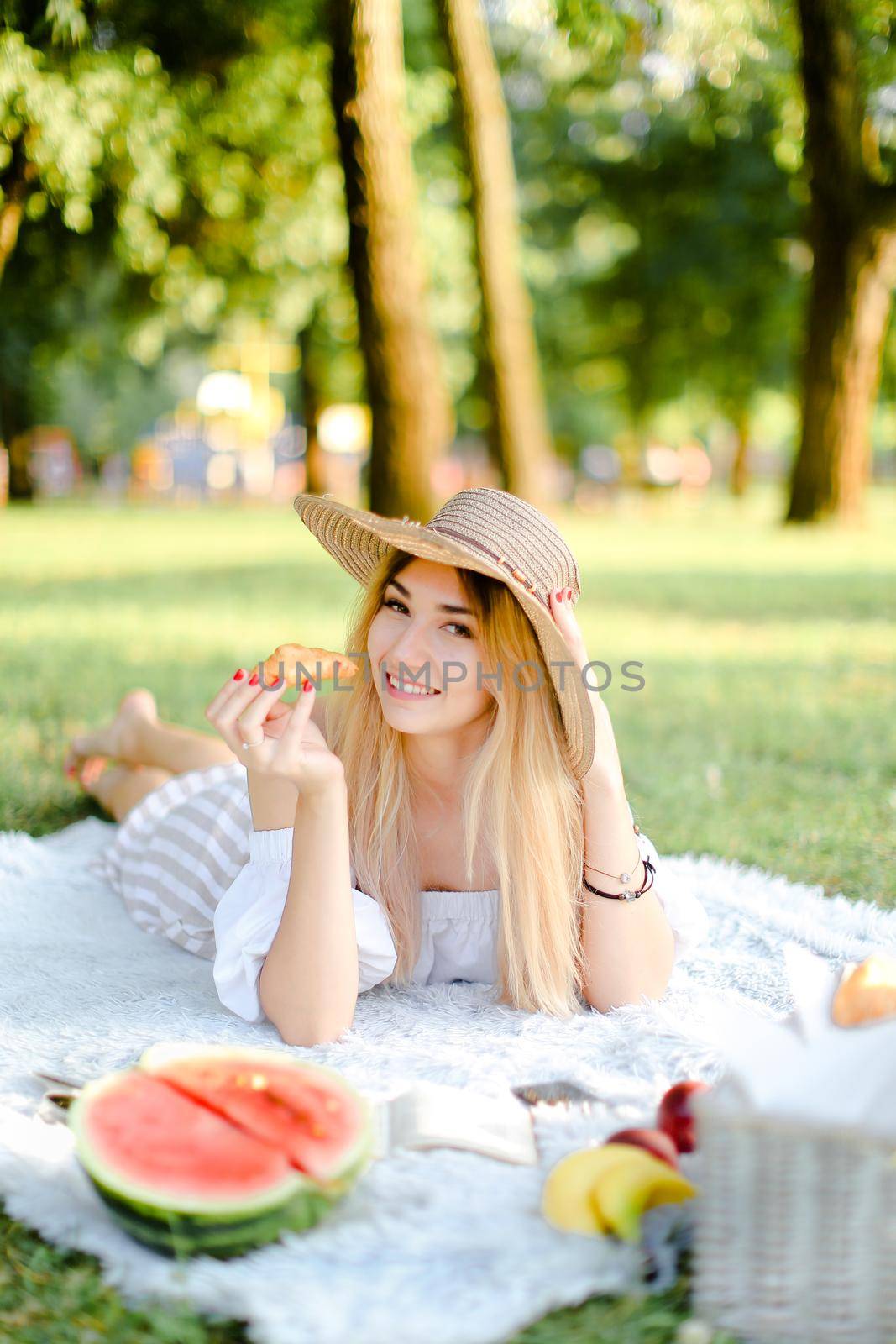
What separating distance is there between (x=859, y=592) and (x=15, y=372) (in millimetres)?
14938

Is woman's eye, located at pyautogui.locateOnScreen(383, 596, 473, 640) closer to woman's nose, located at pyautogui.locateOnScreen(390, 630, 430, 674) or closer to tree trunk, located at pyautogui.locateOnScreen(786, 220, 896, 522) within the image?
woman's nose, located at pyautogui.locateOnScreen(390, 630, 430, 674)

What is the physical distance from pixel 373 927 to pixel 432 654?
608 millimetres

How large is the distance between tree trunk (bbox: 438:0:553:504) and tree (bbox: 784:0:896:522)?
3068mm

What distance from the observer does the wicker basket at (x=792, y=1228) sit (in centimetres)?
159

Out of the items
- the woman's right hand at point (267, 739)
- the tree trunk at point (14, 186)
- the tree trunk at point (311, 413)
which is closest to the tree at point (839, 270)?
the tree trunk at point (14, 186)

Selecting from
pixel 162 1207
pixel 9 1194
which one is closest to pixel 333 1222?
pixel 162 1207

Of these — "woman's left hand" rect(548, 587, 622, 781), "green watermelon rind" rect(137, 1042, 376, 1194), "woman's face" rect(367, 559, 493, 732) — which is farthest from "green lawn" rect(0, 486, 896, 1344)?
"woman's face" rect(367, 559, 493, 732)

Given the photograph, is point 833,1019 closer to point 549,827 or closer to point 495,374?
point 549,827

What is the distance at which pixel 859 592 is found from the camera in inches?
368

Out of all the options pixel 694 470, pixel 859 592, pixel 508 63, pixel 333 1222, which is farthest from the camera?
pixel 694 470

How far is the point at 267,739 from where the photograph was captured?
7.91 feet

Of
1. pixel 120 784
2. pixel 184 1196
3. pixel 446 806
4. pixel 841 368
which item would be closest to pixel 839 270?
pixel 841 368

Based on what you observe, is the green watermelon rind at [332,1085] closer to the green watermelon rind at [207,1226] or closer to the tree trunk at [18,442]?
the green watermelon rind at [207,1226]

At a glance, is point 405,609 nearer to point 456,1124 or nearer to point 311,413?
point 456,1124
